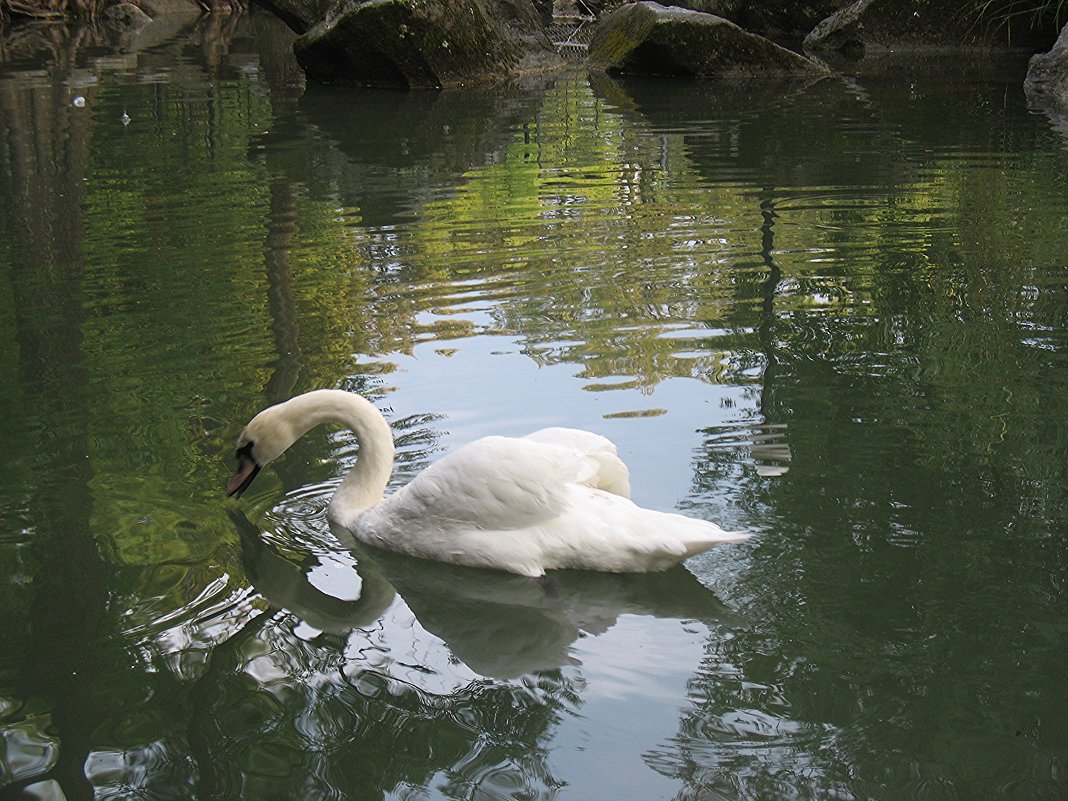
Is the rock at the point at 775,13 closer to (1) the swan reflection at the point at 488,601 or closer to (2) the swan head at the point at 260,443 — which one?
(2) the swan head at the point at 260,443

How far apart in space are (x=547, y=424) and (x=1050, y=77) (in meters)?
12.4

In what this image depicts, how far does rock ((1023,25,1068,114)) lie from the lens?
1547cm

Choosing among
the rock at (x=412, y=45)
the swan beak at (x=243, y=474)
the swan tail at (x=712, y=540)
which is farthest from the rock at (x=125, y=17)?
the swan tail at (x=712, y=540)

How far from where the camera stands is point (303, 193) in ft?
36.8

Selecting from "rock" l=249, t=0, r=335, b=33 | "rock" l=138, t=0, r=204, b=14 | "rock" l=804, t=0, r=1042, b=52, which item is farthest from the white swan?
"rock" l=138, t=0, r=204, b=14

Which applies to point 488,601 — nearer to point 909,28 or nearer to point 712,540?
point 712,540

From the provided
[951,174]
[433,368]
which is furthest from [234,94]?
[433,368]

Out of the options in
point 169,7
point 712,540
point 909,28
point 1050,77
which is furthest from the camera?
point 169,7

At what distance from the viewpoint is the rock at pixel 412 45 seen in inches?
696

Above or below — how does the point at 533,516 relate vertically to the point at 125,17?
below

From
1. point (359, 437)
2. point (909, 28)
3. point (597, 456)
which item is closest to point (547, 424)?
point (359, 437)

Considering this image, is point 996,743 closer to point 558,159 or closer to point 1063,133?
point 558,159

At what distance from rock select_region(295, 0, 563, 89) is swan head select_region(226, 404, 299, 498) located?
1325 centimetres

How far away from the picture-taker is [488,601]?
4.65 metres
